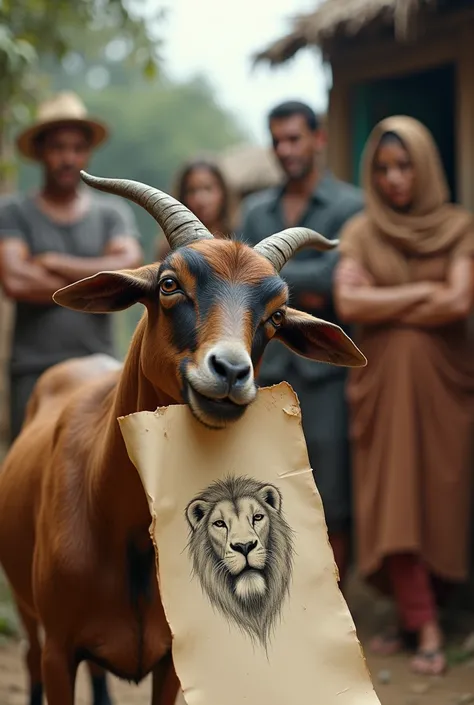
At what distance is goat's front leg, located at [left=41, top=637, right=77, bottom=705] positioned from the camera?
402 cm

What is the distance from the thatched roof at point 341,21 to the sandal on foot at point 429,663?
3.83 metres

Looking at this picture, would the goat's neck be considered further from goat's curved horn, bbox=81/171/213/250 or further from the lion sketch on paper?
the lion sketch on paper

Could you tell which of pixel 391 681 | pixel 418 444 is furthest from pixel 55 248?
pixel 391 681

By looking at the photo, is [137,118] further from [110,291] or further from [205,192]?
[110,291]

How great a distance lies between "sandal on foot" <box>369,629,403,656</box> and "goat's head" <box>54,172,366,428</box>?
3413 millimetres

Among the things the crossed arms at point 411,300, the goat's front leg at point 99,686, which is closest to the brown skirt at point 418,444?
the crossed arms at point 411,300

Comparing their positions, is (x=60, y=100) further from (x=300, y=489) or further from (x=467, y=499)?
(x=300, y=489)

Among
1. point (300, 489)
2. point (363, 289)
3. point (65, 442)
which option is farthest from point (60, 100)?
point (300, 489)

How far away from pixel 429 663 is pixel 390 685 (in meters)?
0.33

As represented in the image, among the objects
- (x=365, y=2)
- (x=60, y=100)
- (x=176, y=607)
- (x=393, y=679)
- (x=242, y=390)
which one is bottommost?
(x=393, y=679)

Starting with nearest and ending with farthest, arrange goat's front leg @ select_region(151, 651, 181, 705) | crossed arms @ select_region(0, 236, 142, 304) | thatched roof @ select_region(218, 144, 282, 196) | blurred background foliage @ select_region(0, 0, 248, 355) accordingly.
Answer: goat's front leg @ select_region(151, 651, 181, 705) → crossed arms @ select_region(0, 236, 142, 304) → thatched roof @ select_region(218, 144, 282, 196) → blurred background foliage @ select_region(0, 0, 248, 355)

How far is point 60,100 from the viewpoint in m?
7.61

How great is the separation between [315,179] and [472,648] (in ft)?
9.60

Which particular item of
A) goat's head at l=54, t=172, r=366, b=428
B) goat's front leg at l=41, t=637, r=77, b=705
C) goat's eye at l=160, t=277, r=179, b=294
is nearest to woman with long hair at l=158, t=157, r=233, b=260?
goat's head at l=54, t=172, r=366, b=428
